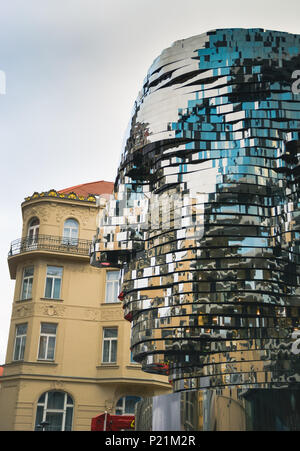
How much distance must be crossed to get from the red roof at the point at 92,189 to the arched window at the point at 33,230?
1.84 m

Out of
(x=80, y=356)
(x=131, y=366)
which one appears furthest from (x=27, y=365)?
(x=131, y=366)

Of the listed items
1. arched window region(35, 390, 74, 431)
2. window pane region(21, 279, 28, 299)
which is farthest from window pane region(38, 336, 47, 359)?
window pane region(21, 279, 28, 299)

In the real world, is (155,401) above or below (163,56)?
below

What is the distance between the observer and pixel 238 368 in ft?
15.0

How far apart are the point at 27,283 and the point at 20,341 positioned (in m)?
2.18

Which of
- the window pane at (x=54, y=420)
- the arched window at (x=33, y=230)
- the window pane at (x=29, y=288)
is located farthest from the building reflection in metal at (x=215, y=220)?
the arched window at (x=33, y=230)

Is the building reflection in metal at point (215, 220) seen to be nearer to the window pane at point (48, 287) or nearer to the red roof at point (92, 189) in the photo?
the window pane at point (48, 287)

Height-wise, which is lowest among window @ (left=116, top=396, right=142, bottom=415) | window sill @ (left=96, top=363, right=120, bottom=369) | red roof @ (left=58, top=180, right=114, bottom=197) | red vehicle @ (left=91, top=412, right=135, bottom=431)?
red vehicle @ (left=91, top=412, right=135, bottom=431)

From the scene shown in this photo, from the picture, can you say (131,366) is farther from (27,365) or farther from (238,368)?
(238,368)

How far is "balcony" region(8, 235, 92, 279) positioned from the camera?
20.1 m

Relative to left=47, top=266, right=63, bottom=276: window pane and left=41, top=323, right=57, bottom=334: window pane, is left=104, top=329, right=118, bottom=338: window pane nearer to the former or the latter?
left=41, top=323, right=57, bottom=334: window pane

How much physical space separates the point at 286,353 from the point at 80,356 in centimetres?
1556

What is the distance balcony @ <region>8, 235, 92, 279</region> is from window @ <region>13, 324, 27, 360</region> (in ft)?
8.65

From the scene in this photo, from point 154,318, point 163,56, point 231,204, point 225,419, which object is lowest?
point 225,419
